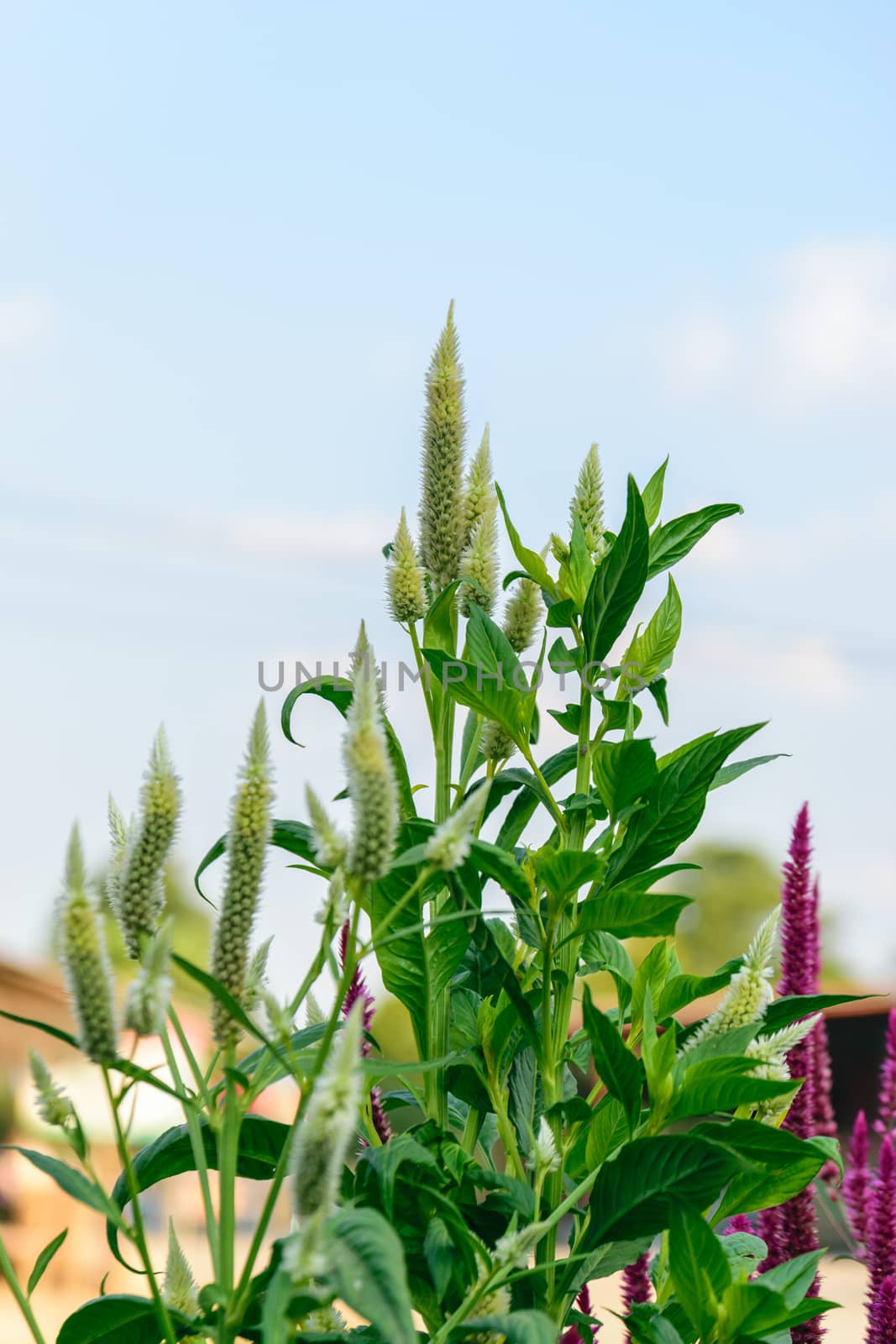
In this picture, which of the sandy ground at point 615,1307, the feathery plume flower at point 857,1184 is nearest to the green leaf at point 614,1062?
the feathery plume flower at point 857,1184

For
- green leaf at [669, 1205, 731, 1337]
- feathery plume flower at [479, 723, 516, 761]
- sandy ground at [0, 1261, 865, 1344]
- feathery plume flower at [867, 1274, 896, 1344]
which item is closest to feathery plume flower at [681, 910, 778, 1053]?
green leaf at [669, 1205, 731, 1337]

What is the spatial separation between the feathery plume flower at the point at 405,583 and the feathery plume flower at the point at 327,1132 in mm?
618

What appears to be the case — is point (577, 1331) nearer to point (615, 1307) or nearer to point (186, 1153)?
point (186, 1153)

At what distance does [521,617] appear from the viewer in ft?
4.20

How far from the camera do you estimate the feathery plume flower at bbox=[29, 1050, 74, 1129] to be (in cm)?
86

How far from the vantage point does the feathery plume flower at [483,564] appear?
1.23 metres

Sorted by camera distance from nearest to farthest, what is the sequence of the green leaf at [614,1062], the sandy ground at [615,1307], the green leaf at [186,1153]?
the green leaf at [614,1062], the green leaf at [186,1153], the sandy ground at [615,1307]

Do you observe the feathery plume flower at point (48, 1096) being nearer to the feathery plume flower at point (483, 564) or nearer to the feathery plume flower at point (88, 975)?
the feathery plume flower at point (88, 975)

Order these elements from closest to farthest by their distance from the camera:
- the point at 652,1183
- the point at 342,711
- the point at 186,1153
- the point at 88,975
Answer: the point at 88,975
the point at 652,1183
the point at 186,1153
the point at 342,711

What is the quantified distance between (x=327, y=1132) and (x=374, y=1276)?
118 millimetres

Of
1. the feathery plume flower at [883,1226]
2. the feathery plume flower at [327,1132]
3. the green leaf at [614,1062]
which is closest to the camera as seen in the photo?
the feathery plume flower at [327,1132]

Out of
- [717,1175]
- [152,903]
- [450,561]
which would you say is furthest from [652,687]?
[152,903]

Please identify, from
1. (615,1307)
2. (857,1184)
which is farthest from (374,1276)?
(615,1307)

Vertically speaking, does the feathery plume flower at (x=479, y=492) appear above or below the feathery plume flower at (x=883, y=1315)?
above
